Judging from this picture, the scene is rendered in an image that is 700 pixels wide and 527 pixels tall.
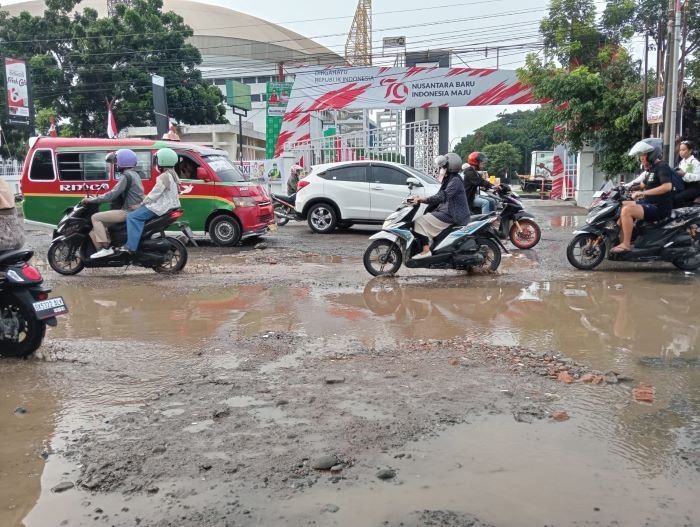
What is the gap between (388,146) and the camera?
18.3m

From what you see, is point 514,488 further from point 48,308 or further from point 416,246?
point 416,246

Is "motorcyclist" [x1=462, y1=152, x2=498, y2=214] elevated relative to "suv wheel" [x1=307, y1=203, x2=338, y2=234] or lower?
elevated

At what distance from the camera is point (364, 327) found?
5.74m

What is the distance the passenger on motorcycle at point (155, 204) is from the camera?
826cm

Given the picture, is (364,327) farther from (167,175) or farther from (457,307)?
(167,175)

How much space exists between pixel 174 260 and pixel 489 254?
13.9ft

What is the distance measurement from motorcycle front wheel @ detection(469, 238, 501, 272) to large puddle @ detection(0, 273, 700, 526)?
0.88ft

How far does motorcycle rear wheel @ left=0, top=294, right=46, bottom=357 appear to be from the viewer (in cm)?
474

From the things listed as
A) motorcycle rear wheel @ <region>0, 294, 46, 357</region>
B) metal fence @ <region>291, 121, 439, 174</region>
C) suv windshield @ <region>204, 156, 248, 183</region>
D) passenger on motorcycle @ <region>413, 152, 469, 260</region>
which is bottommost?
motorcycle rear wheel @ <region>0, 294, 46, 357</region>

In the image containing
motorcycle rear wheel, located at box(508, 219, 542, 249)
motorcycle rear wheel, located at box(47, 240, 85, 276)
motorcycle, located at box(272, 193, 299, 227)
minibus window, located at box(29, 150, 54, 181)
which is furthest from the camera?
motorcycle, located at box(272, 193, 299, 227)

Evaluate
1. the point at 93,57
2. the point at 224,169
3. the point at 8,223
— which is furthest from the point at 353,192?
the point at 93,57

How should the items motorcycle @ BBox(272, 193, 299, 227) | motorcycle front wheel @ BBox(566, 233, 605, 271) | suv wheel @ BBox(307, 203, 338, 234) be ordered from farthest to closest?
1. motorcycle @ BBox(272, 193, 299, 227)
2. suv wheel @ BBox(307, 203, 338, 234)
3. motorcycle front wheel @ BBox(566, 233, 605, 271)

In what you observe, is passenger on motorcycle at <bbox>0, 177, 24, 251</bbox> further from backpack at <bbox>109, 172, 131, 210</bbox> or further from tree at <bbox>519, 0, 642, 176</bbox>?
tree at <bbox>519, 0, 642, 176</bbox>

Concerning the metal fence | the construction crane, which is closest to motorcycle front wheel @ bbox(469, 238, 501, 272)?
the metal fence
